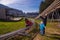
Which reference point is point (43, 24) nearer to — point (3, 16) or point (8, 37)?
point (8, 37)

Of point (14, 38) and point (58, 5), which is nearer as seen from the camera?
point (58, 5)

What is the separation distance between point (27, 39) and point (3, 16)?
101 ft

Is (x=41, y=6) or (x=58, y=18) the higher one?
(x=41, y=6)

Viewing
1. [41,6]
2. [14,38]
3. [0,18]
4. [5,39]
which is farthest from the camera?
[41,6]

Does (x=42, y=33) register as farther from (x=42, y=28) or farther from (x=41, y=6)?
(x=41, y=6)

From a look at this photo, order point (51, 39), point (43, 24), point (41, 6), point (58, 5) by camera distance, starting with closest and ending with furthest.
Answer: point (58, 5), point (51, 39), point (43, 24), point (41, 6)

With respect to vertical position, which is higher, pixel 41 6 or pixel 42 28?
pixel 41 6

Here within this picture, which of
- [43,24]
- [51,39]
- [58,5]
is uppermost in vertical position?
[58,5]

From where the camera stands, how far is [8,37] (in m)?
10.6

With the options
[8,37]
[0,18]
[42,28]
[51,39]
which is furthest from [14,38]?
[0,18]

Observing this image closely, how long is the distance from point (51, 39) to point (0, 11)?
30.2 m

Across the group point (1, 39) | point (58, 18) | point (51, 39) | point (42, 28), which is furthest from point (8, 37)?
point (58, 18)

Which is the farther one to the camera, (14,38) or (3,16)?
(3,16)

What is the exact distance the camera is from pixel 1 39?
9242 millimetres
